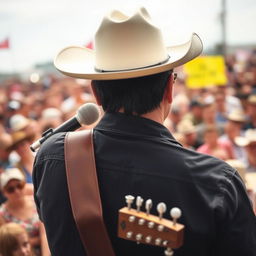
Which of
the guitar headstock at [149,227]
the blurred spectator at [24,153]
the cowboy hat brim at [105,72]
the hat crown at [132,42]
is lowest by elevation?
the blurred spectator at [24,153]

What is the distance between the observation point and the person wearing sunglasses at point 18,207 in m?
3.95

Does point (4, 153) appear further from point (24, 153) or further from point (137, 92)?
point (137, 92)

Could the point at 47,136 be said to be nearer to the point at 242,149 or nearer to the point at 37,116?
the point at 242,149

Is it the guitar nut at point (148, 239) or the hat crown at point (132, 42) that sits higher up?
the hat crown at point (132, 42)

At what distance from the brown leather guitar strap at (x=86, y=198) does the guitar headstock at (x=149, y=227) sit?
0.29ft

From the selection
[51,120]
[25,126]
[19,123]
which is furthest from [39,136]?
[19,123]

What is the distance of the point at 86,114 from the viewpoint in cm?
199

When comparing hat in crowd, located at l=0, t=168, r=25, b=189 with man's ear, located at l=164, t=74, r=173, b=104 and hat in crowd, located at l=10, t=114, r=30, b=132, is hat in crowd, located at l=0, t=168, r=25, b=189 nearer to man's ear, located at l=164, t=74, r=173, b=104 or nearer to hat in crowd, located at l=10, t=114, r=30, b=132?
hat in crowd, located at l=10, t=114, r=30, b=132

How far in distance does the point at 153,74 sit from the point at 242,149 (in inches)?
193

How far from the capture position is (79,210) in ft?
5.31

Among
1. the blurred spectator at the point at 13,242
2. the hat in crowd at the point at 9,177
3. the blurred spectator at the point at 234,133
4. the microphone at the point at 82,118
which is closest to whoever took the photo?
the microphone at the point at 82,118

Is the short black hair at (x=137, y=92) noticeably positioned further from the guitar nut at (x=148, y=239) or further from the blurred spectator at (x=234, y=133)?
the blurred spectator at (x=234, y=133)

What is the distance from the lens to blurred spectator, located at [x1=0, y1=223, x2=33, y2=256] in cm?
317

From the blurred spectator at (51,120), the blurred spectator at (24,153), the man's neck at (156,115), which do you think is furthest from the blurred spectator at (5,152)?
the man's neck at (156,115)
